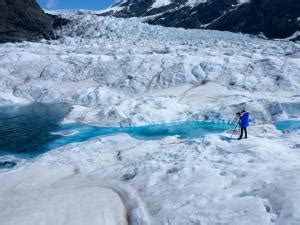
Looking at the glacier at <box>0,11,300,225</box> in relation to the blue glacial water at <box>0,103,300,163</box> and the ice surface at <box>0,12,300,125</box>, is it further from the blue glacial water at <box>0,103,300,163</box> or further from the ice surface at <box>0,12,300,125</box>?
the blue glacial water at <box>0,103,300,163</box>

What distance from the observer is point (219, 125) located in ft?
65.6

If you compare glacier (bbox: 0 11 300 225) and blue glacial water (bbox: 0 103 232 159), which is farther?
blue glacial water (bbox: 0 103 232 159)

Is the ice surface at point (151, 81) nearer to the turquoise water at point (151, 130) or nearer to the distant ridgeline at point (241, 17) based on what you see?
the turquoise water at point (151, 130)

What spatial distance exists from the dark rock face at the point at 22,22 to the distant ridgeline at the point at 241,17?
42475 mm

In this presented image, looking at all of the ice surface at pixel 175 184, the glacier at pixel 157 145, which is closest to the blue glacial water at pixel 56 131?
the glacier at pixel 157 145

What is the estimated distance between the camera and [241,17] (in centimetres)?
9100

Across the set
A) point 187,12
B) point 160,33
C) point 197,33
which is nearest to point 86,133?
point 160,33

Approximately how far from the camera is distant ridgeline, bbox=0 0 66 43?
1813 inches

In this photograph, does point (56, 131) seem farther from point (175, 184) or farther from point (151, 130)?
point (175, 184)

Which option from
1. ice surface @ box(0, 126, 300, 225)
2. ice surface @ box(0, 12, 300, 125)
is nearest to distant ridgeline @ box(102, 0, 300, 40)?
ice surface @ box(0, 12, 300, 125)

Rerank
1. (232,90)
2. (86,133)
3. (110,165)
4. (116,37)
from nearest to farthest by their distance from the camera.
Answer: (110,165), (86,133), (232,90), (116,37)

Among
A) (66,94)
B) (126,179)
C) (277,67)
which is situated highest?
(277,67)

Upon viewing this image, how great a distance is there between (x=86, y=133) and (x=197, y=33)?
3597 cm

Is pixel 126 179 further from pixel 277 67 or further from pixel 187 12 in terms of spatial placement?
pixel 187 12
